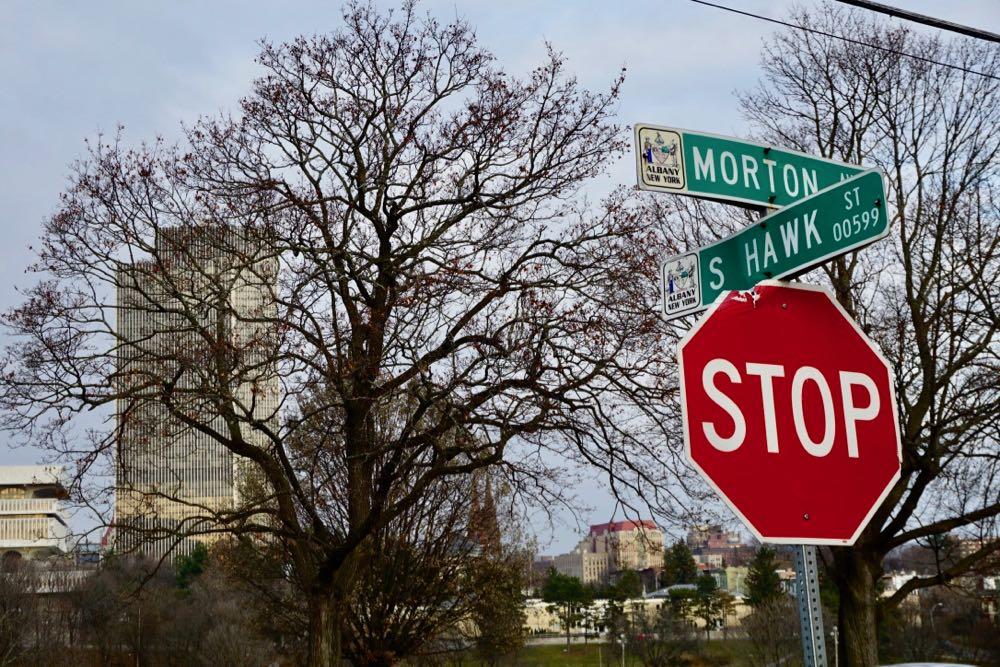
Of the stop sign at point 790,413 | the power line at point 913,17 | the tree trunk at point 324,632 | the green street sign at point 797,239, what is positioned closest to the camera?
the stop sign at point 790,413

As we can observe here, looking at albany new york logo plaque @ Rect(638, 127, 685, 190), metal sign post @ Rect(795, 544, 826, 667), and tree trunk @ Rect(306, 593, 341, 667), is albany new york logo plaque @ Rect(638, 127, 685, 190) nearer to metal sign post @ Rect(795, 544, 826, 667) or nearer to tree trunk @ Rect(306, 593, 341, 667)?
metal sign post @ Rect(795, 544, 826, 667)

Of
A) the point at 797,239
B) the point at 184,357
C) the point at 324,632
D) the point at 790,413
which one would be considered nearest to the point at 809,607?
the point at 790,413

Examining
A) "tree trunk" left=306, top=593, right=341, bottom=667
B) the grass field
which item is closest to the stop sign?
"tree trunk" left=306, top=593, right=341, bottom=667

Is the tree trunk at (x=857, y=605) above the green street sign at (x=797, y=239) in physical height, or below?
below

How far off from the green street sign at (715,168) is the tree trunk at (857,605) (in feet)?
47.1

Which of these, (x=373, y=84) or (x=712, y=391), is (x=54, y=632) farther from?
(x=712, y=391)

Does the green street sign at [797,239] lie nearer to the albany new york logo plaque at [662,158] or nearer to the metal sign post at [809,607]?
the albany new york logo plaque at [662,158]

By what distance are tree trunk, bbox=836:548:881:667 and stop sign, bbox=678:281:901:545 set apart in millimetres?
14854

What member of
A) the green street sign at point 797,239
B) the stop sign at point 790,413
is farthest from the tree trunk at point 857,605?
the stop sign at point 790,413

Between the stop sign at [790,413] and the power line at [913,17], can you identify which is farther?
the power line at [913,17]

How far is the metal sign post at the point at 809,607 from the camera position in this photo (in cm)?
319

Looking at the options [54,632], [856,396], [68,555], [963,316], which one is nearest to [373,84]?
[68,555]

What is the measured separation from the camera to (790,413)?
10.8 feet

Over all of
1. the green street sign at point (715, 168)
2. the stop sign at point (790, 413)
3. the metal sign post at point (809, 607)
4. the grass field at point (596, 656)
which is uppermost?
the green street sign at point (715, 168)
